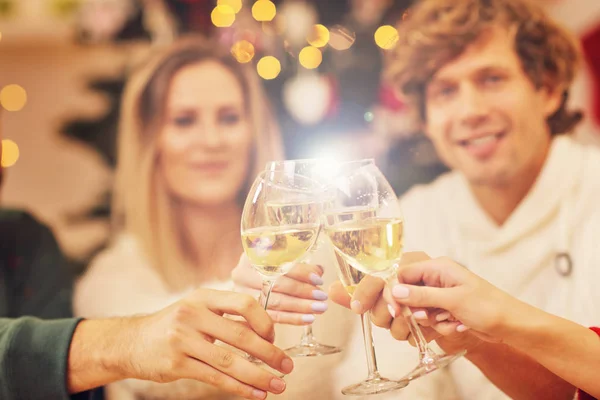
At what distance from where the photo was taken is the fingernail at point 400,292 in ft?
3.47

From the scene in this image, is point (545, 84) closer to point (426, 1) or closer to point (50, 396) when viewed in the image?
point (426, 1)

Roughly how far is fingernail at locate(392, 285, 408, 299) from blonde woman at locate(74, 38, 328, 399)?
28.3 inches

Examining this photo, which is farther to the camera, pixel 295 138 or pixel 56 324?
pixel 295 138

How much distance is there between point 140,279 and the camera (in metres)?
1.75

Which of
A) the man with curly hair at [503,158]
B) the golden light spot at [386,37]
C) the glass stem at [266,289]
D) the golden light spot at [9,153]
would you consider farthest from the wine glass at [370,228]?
the golden light spot at [9,153]

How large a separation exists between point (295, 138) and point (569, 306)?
836 millimetres

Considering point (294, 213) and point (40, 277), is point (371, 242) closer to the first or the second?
point (294, 213)

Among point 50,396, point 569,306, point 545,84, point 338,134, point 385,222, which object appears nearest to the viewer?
point 385,222

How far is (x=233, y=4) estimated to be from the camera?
178 cm

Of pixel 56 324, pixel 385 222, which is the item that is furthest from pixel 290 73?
pixel 56 324

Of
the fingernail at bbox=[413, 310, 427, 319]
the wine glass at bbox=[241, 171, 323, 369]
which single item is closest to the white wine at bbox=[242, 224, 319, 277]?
the wine glass at bbox=[241, 171, 323, 369]

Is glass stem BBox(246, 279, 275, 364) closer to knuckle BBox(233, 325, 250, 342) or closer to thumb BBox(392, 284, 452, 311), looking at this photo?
knuckle BBox(233, 325, 250, 342)

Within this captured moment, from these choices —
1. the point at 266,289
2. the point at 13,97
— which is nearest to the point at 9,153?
the point at 13,97

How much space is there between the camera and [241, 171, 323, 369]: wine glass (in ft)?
3.59
